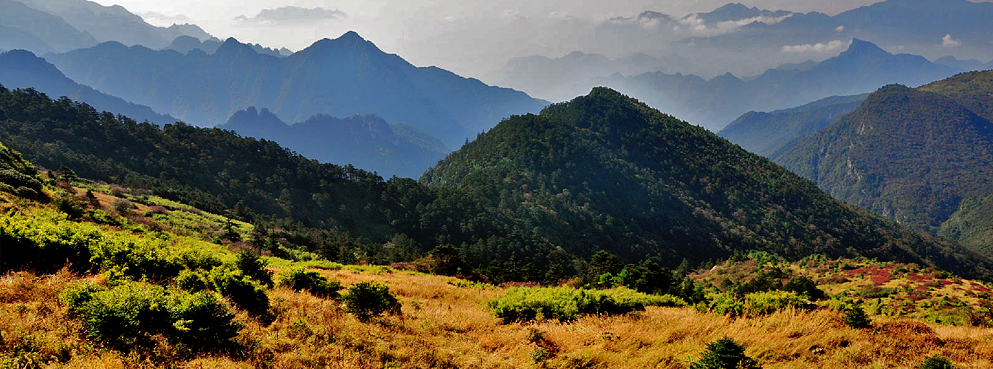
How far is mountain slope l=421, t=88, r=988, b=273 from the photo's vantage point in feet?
374

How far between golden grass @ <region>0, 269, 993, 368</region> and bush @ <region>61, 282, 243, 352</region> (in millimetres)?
245

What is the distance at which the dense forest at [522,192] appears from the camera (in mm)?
70250

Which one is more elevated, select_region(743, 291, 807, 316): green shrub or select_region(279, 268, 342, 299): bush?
select_region(279, 268, 342, 299): bush

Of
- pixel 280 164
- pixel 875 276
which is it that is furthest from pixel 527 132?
pixel 875 276

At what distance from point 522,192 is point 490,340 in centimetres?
11767

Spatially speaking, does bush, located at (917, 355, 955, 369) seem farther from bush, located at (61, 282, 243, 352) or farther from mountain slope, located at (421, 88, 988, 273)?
mountain slope, located at (421, 88, 988, 273)

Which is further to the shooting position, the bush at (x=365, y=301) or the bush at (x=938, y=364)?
the bush at (x=365, y=301)

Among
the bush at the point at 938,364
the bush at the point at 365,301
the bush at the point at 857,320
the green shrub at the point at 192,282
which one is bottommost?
the bush at the point at 857,320

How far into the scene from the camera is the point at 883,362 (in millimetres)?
7637

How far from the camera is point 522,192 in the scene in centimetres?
12619

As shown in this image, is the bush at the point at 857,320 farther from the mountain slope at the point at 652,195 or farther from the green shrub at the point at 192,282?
the mountain slope at the point at 652,195

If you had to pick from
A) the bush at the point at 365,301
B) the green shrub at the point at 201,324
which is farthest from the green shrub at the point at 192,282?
the bush at the point at 365,301

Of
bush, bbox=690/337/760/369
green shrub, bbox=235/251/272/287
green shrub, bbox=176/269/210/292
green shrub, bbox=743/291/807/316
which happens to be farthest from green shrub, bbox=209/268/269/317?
green shrub, bbox=743/291/807/316

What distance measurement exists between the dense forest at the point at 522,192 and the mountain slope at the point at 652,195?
1.98 ft
